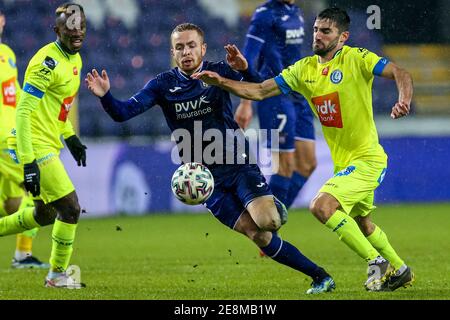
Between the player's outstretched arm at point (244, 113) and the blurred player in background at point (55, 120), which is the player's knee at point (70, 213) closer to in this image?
the blurred player in background at point (55, 120)

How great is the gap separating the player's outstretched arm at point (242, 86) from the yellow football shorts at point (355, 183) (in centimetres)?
78

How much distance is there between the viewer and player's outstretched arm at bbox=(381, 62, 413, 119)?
6379mm

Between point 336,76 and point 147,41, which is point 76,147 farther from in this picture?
point 147,41

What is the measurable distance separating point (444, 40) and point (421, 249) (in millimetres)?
9054

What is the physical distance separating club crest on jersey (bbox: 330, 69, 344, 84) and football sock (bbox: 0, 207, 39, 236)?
105 inches

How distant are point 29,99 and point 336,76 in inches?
88.0

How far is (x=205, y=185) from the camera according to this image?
673 centimetres

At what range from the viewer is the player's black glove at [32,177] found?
7164 mm

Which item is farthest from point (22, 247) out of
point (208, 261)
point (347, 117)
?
point (347, 117)

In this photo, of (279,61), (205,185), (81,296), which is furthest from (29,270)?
(279,61)

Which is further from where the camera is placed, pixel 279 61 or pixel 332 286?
pixel 279 61

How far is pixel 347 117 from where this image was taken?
710 centimetres

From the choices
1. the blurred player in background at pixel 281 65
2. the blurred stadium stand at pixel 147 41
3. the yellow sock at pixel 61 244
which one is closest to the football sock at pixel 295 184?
the blurred player in background at pixel 281 65
